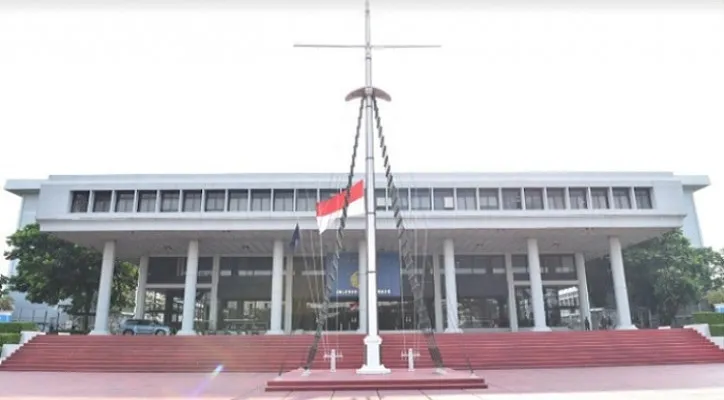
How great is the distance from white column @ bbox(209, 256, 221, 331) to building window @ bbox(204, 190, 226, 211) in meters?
6.28

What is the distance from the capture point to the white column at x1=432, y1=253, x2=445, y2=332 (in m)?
33.7

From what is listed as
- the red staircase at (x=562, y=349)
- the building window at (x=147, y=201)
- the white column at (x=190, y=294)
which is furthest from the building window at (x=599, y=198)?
the building window at (x=147, y=201)

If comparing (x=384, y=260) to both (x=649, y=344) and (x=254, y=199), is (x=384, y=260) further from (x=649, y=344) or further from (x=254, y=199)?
(x=649, y=344)

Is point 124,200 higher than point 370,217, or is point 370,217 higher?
point 124,200

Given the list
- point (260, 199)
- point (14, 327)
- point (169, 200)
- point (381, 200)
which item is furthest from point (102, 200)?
point (381, 200)

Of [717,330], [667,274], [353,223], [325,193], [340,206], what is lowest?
[717,330]

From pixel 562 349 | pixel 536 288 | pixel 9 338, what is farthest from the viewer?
pixel 536 288

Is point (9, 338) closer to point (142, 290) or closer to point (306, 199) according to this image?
point (142, 290)

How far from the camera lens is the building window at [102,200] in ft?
97.2

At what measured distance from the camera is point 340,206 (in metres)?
17.3

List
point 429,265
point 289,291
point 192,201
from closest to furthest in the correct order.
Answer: point 192,201 < point 289,291 < point 429,265

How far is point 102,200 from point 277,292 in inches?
460

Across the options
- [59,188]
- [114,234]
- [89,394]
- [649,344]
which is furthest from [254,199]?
[649,344]

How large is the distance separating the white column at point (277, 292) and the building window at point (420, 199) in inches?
331
